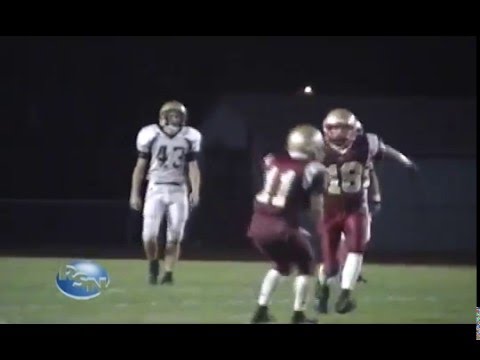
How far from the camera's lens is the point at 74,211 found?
532 cm

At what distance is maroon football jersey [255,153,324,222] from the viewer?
510 centimetres

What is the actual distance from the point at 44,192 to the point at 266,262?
98 centimetres

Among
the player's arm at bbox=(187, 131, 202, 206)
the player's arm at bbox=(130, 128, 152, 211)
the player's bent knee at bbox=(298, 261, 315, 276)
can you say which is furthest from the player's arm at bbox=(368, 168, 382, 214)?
the player's arm at bbox=(130, 128, 152, 211)

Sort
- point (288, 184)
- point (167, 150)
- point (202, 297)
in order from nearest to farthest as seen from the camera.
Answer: point (288, 184) < point (202, 297) < point (167, 150)

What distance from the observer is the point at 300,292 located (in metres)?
5.11

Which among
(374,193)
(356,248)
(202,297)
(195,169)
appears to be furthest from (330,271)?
(195,169)

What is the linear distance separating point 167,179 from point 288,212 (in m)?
0.57

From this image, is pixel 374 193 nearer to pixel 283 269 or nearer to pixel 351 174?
pixel 351 174

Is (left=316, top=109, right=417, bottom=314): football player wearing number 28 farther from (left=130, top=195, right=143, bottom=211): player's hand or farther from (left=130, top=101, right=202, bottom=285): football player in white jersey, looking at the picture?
(left=130, top=195, right=143, bottom=211): player's hand

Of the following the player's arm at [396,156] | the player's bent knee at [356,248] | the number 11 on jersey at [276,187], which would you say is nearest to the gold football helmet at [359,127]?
the player's arm at [396,156]

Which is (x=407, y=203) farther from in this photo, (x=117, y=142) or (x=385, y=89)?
(x=117, y=142)

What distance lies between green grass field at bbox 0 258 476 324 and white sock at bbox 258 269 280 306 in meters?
0.03

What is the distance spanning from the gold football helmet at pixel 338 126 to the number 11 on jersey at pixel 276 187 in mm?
236

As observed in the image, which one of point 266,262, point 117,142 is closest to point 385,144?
point 266,262
